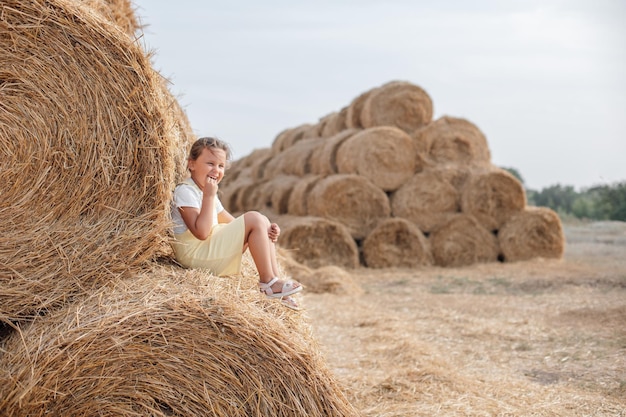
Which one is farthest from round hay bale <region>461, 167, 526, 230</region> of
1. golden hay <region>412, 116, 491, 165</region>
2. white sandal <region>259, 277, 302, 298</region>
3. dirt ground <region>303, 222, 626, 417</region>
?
white sandal <region>259, 277, 302, 298</region>

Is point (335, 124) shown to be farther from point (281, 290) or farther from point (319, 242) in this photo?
point (281, 290)

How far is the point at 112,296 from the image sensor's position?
9.35 ft

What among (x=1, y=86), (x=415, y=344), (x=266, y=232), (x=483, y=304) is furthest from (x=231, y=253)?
(x=483, y=304)

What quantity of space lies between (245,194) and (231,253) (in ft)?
32.8

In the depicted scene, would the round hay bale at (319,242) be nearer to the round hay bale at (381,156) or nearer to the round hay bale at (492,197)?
the round hay bale at (381,156)

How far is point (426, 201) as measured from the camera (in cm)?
1040

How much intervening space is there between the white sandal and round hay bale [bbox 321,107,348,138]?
9.33 meters

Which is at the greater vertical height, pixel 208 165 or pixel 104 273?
pixel 208 165

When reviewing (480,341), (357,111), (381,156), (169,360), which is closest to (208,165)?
(169,360)

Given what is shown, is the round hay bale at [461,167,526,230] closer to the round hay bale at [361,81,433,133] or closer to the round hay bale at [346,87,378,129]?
the round hay bale at [361,81,433,133]

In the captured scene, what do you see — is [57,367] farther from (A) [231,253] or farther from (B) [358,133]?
(B) [358,133]

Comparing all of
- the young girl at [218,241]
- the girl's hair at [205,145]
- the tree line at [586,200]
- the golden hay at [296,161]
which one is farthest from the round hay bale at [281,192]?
the young girl at [218,241]

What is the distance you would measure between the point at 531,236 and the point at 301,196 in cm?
338

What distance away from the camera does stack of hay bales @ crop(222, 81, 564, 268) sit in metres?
9.95
